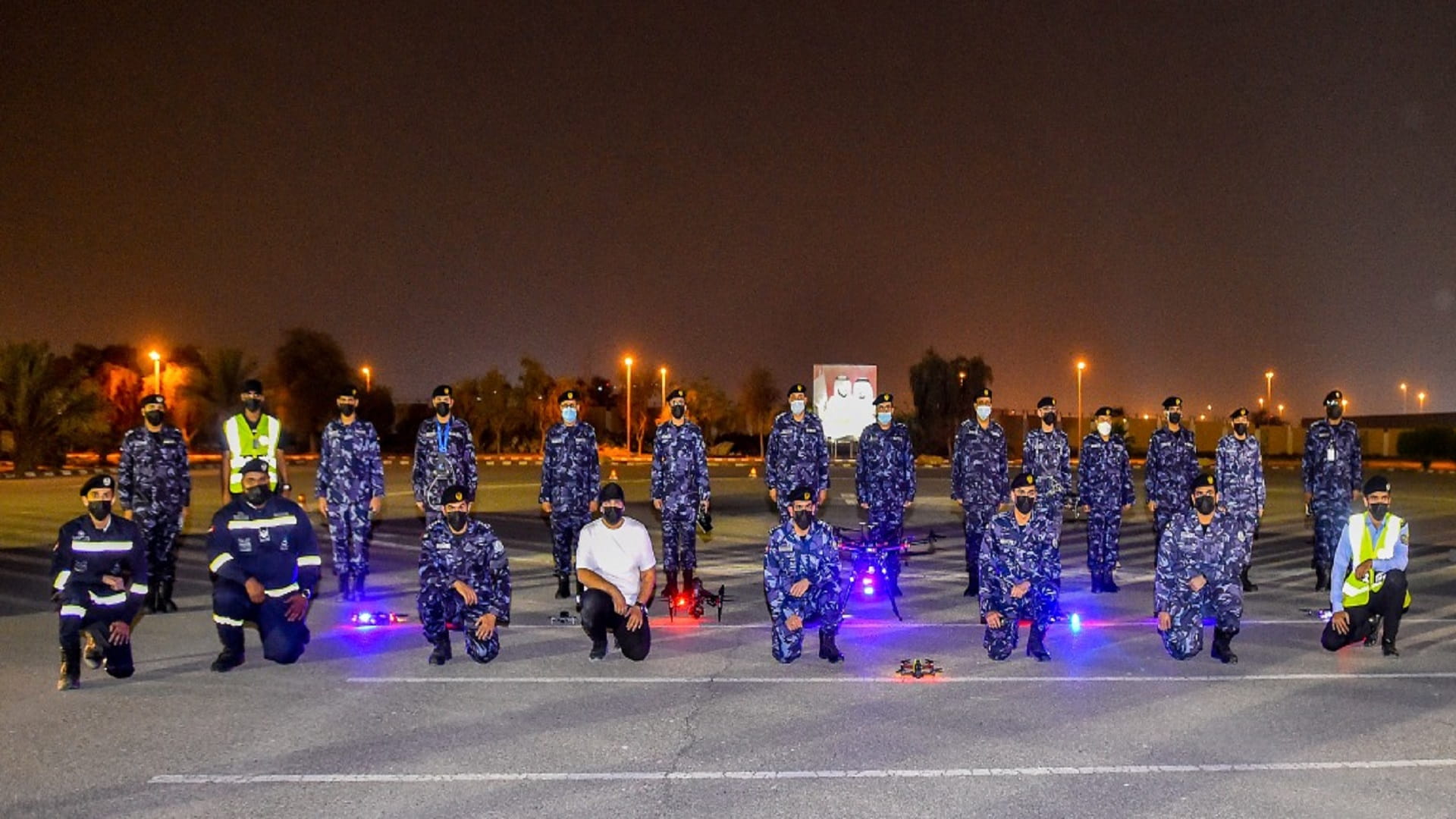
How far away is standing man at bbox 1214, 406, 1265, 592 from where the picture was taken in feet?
39.6

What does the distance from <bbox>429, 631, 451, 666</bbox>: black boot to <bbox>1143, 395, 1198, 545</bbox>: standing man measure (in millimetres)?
7756

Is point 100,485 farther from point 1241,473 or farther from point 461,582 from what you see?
point 1241,473

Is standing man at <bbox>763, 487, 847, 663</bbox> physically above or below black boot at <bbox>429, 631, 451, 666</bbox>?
above

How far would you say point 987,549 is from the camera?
8.88m

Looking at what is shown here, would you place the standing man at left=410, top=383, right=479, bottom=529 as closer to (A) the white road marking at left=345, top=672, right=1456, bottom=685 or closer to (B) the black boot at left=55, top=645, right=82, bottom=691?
(A) the white road marking at left=345, top=672, right=1456, bottom=685

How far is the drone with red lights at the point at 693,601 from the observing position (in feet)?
33.8

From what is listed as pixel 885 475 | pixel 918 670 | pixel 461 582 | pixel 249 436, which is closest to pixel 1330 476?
pixel 885 475

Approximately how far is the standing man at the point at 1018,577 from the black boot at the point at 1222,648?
1251 millimetres

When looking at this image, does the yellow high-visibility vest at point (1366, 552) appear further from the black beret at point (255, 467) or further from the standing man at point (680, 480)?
the black beret at point (255, 467)

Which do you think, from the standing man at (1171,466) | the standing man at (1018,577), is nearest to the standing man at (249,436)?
the standing man at (1018,577)

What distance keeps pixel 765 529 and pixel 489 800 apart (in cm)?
1347

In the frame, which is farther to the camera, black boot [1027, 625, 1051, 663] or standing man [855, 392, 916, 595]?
standing man [855, 392, 916, 595]

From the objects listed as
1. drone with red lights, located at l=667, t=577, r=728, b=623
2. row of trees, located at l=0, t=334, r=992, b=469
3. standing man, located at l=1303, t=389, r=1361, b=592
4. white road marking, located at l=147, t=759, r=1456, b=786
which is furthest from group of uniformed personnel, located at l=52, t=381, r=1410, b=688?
row of trees, located at l=0, t=334, r=992, b=469

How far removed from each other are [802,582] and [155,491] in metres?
6.56
